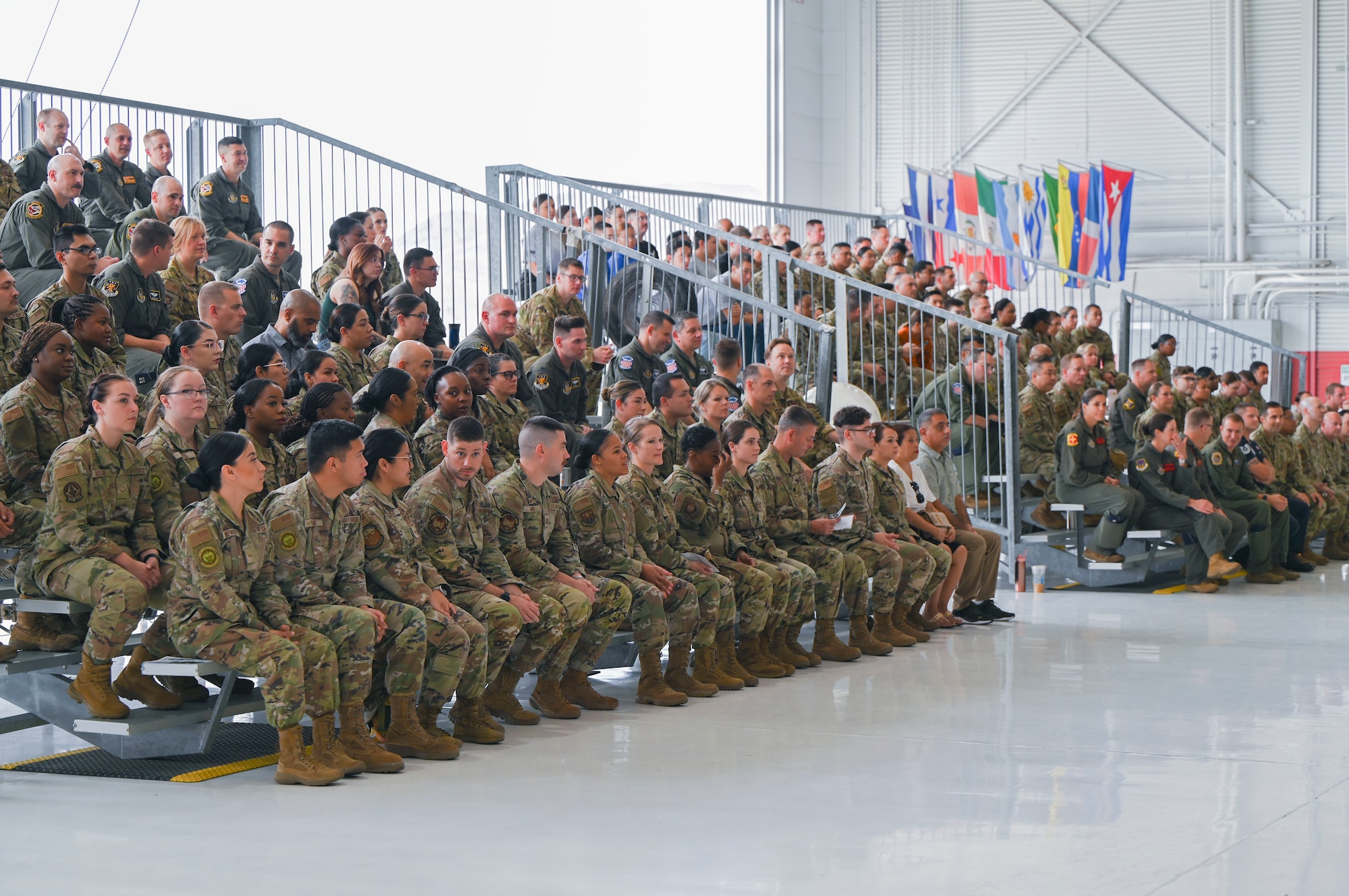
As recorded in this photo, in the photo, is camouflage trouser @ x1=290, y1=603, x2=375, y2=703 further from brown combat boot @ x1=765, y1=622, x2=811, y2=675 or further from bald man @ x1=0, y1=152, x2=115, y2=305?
bald man @ x1=0, y1=152, x2=115, y2=305

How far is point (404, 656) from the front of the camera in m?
5.30

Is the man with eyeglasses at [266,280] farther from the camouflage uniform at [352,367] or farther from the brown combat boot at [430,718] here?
the brown combat boot at [430,718]

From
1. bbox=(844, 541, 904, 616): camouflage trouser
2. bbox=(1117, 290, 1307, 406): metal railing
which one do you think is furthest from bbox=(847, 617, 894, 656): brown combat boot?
bbox=(1117, 290, 1307, 406): metal railing

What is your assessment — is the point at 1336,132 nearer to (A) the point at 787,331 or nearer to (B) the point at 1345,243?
(B) the point at 1345,243

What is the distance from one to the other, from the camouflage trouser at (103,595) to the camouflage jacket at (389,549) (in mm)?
767

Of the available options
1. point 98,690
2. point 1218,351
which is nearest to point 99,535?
point 98,690

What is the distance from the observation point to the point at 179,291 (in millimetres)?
7754

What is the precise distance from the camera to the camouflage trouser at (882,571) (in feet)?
26.2

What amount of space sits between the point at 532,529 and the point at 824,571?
1959mm

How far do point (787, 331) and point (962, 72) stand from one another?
11.7m

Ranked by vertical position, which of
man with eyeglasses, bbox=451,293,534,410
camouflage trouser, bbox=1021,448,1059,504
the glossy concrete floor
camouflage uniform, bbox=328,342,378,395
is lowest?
the glossy concrete floor

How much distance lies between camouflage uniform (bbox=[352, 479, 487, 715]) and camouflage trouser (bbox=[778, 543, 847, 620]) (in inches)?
98.1

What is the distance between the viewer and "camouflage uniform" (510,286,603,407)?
922 cm

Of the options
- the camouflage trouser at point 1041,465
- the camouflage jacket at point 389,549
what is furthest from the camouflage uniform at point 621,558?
the camouflage trouser at point 1041,465
